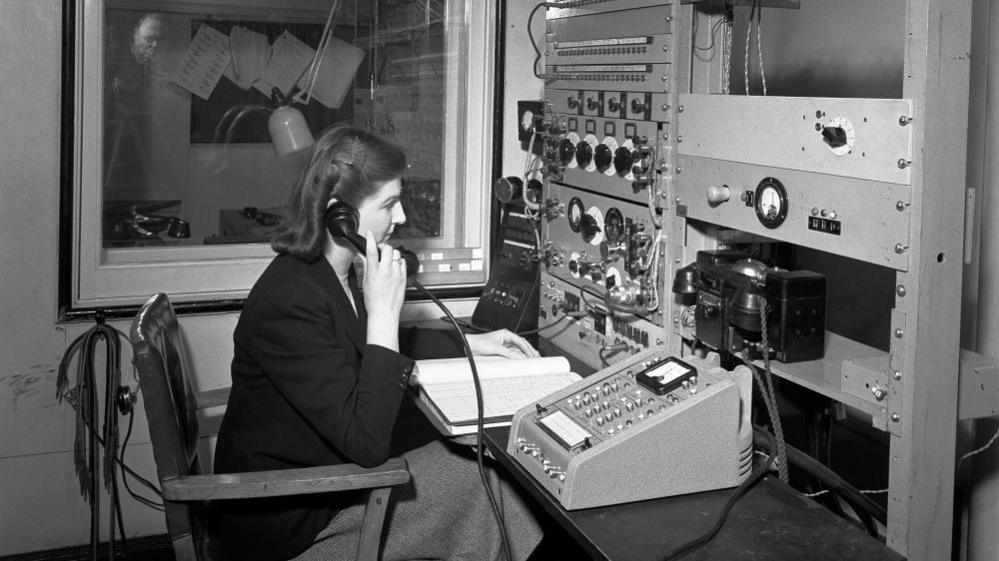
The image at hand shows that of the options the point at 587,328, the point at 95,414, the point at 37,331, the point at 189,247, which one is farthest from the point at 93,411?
the point at 587,328

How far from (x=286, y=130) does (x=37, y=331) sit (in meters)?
0.92

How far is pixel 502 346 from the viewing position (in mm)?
2375

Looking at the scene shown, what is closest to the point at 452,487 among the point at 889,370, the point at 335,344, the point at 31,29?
the point at 335,344

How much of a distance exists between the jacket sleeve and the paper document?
0.14 meters

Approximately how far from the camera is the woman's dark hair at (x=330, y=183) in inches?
81.1

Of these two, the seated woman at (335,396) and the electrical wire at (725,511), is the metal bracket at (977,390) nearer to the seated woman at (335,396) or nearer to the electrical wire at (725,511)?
the electrical wire at (725,511)

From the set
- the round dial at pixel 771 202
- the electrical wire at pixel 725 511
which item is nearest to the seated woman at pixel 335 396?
the electrical wire at pixel 725 511

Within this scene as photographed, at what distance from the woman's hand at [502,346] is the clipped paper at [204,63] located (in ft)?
4.02

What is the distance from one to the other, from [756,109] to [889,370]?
558 millimetres

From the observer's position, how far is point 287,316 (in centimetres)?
190

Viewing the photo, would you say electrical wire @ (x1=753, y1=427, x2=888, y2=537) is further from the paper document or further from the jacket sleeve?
the jacket sleeve

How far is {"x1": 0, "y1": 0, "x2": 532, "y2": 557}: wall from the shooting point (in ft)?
8.57

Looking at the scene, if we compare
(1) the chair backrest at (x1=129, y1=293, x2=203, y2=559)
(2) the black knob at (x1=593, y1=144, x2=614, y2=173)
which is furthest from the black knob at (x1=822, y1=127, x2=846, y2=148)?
(1) the chair backrest at (x1=129, y1=293, x2=203, y2=559)

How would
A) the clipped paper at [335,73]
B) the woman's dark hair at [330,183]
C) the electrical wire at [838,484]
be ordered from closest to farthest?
the electrical wire at [838,484] < the woman's dark hair at [330,183] < the clipped paper at [335,73]
